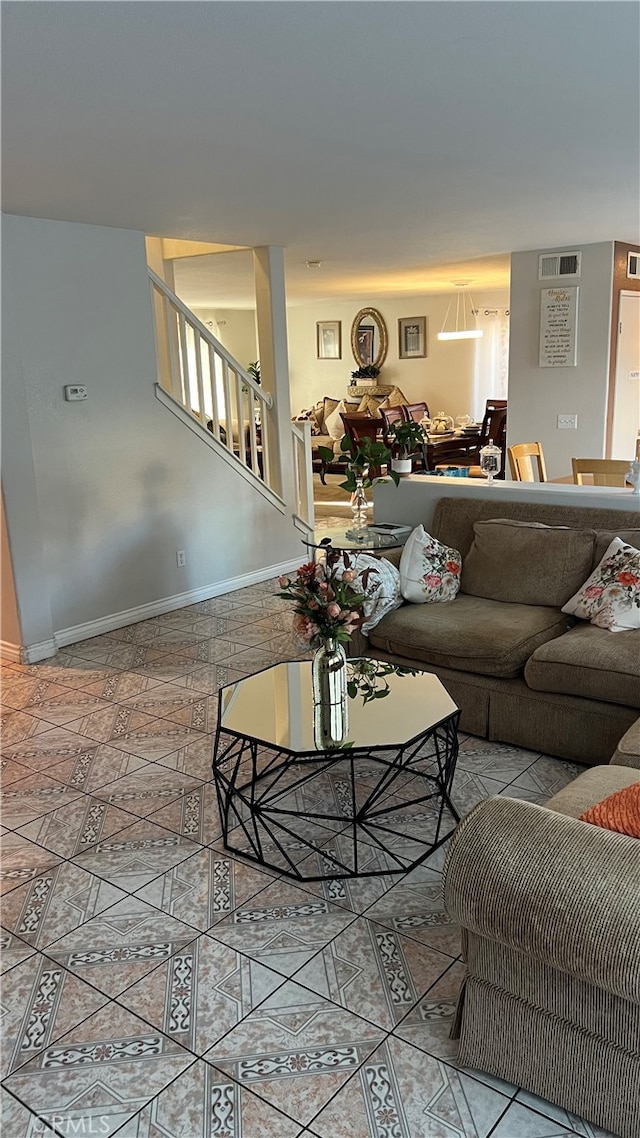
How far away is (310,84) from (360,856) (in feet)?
7.65

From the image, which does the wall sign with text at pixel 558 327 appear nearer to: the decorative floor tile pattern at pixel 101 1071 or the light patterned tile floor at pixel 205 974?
the light patterned tile floor at pixel 205 974

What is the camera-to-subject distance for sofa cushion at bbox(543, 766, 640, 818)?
1.99 meters

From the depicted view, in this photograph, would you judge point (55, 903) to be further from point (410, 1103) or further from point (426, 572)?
point (426, 572)

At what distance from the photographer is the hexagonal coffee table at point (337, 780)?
2.53 m

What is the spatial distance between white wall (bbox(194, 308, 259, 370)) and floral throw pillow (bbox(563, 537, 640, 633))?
32.6 feet

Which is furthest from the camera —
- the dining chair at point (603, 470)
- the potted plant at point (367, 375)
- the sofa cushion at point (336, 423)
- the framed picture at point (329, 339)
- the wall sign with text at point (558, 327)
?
the framed picture at point (329, 339)

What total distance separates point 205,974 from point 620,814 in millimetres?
1160

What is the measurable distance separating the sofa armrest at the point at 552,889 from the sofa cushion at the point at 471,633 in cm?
160

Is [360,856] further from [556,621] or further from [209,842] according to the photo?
[556,621]

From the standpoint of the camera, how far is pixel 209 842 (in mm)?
2713

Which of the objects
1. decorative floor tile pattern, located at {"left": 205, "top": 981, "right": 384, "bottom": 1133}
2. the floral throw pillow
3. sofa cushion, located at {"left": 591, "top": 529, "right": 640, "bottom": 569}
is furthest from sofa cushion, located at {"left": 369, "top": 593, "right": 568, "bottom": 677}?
decorative floor tile pattern, located at {"left": 205, "top": 981, "right": 384, "bottom": 1133}

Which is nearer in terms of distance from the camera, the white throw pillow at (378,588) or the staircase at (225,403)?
the white throw pillow at (378,588)

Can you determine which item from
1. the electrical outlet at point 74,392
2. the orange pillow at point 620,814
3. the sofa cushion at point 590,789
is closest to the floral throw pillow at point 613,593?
the sofa cushion at point 590,789

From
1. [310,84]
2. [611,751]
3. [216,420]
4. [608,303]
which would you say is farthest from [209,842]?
[608,303]
